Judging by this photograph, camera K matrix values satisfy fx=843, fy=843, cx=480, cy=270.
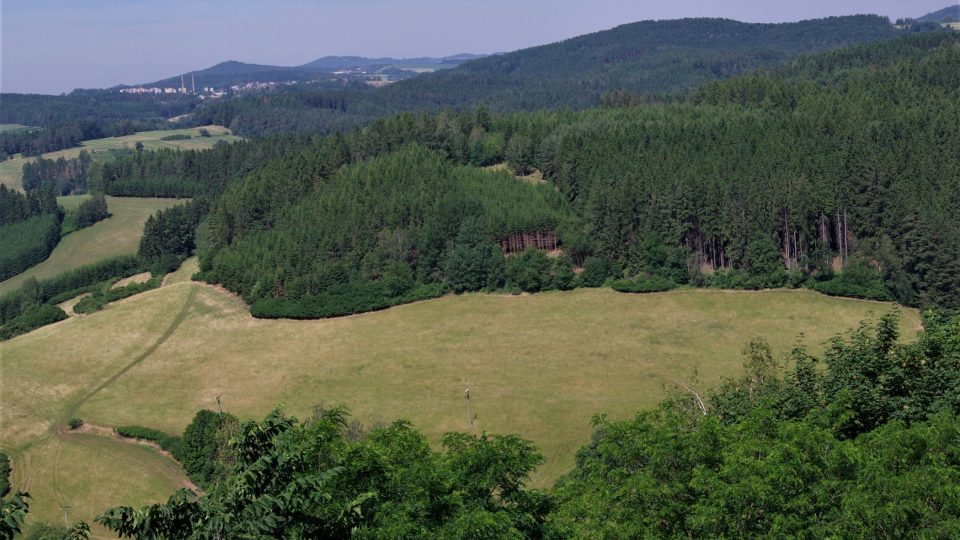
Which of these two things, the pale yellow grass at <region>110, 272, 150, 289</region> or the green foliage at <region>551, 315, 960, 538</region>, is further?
the pale yellow grass at <region>110, 272, 150, 289</region>

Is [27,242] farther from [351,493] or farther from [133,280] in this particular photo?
[351,493]

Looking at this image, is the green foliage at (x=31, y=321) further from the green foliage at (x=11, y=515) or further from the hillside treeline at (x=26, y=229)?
the green foliage at (x=11, y=515)

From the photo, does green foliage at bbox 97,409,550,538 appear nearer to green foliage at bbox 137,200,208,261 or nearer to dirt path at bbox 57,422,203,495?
dirt path at bbox 57,422,203,495

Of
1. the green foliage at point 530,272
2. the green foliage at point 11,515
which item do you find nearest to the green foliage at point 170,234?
the green foliage at point 530,272

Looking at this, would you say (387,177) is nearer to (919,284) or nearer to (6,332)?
(6,332)

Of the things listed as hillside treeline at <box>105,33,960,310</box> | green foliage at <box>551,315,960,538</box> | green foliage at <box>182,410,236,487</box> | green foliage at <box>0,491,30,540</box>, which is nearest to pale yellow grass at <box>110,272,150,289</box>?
hillside treeline at <box>105,33,960,310</box>

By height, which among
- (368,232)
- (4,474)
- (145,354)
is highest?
(368,232)

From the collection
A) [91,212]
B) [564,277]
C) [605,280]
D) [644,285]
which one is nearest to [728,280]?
[644,285]
